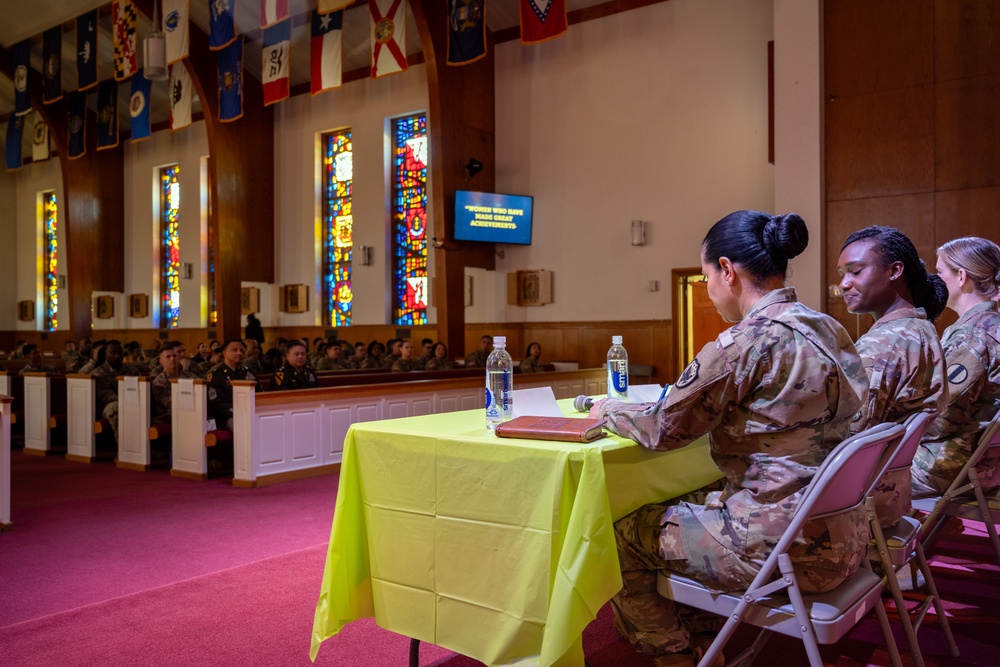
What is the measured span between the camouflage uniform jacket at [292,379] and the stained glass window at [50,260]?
16.5m

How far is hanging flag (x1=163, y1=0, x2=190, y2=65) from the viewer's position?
38.4 ft

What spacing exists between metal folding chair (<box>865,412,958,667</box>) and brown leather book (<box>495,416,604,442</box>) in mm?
766

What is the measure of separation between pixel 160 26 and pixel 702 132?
31.8 ft

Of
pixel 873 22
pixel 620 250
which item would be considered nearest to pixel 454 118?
pixel 620 250

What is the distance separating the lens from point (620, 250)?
11203mm

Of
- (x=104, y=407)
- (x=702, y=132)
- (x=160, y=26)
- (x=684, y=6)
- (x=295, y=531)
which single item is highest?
(x=160, y=26)

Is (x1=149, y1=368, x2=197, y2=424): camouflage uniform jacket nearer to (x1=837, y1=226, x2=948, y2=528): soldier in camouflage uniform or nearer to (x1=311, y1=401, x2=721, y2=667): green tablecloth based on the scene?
(x1=311, y1=401, x2=721, y2=667): green tablecloth

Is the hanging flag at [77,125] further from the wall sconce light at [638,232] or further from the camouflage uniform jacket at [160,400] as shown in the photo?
the wall sconce light at [638,232]

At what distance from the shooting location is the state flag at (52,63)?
14.6 m

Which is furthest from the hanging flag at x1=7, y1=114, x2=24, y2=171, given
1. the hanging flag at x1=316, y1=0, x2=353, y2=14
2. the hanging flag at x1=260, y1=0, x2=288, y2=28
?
the hanging flag at x1=316, y1=0, x2=353, y2=14

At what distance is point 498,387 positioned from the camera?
2.58 meters

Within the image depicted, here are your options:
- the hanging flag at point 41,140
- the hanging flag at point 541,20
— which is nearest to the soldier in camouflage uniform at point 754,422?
the hanging flag at point 541,20

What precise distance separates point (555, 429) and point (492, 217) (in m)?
9.84

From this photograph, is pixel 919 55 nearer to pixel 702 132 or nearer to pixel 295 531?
pixel 702 132
